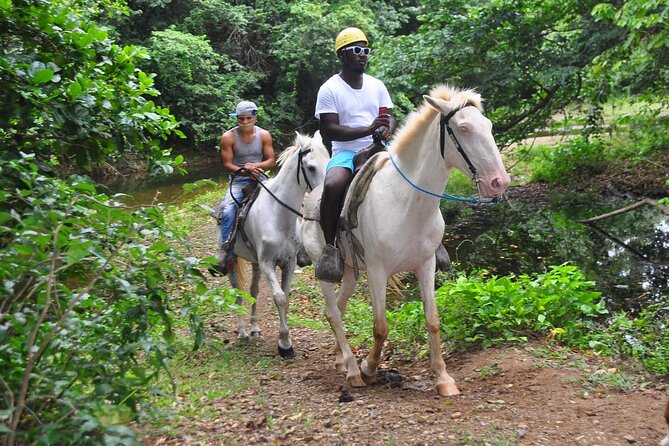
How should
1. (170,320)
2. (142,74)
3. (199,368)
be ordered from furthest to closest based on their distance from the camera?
(199,368) < (142,74) < (170,320)

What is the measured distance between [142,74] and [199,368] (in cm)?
326

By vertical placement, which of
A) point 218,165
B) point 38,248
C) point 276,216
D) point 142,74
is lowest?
point 218,165

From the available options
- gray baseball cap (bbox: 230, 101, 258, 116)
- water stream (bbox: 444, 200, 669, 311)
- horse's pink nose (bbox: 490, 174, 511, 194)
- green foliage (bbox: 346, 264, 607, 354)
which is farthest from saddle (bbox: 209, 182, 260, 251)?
water stream (bbox: 444, 200, 669, 311)

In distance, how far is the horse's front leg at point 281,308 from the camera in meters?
6.68

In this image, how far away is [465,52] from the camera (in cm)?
1436

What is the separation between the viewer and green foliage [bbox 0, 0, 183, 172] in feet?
11.4

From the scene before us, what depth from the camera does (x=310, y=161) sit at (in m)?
6.54

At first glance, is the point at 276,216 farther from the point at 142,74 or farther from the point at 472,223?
the point at 472,223

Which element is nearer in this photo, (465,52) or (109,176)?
(465,52)

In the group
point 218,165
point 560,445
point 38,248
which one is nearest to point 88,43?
point 38,248

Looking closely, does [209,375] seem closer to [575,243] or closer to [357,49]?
[357,49]

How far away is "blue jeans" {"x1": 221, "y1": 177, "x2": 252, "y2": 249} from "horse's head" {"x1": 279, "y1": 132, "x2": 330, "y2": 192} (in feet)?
3.13

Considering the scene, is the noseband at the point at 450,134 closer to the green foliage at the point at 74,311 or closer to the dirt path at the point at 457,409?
the dirt path at the point at 457,409

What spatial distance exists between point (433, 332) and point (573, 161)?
43.0 ft
